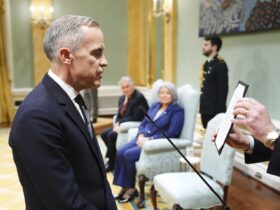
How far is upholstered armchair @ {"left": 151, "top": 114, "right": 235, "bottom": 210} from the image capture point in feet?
7.11

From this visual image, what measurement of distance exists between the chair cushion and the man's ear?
1.38 meters

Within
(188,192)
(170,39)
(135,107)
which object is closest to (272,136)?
(188,192)

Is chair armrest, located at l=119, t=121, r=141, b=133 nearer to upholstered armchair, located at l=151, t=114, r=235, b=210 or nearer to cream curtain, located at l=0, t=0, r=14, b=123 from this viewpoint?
upholstered armchair, located at l=151, t=114, r=235, b=210

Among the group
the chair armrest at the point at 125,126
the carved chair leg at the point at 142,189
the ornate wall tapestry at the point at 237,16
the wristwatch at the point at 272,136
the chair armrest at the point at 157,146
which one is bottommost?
the carved chair leg at the point at 142,189

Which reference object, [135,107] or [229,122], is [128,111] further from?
[229,122]

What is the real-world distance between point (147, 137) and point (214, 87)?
1008mm

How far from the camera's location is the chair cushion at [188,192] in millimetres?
2154

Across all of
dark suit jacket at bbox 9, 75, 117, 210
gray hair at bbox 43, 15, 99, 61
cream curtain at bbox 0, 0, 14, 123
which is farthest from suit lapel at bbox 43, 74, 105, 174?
cream curtain at bbox 0, 0, 14, 123

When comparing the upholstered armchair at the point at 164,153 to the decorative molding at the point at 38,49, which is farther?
the decorative molding at the point at 38,49

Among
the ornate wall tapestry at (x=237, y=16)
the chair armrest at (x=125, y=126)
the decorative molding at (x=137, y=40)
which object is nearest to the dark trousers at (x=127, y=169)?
the chair armrest at (x=125, y=126)

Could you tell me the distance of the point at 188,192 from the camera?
2178 millimetres

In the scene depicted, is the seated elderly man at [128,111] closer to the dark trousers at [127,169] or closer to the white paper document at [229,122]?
the dark trousers at [127,169]

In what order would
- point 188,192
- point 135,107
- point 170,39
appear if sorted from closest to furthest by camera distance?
point 188,192
point 135,107
point 170,39

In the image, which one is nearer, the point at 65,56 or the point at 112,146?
the point at 65,56
